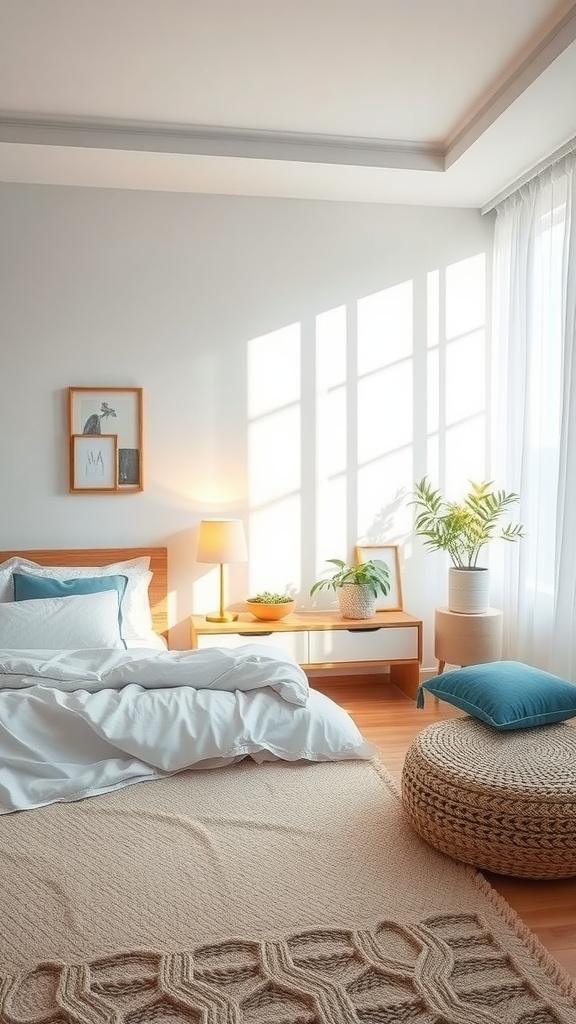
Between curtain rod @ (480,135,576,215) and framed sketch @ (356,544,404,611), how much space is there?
2.02m

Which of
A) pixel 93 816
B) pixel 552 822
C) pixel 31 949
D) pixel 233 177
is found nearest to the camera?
pixel 31 949

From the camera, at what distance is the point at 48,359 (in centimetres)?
457

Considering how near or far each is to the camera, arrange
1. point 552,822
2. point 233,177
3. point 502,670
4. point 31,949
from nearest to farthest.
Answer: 1. point 31,949
2. point 552,822
3. point 502,670
4. point 233,177

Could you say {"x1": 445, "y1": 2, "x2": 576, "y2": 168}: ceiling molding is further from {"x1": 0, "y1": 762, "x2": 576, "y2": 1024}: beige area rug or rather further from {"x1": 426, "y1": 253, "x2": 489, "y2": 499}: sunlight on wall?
{"x1": 0, "y1": 762, "x2": 576, "y2": 1024}: beige area rug

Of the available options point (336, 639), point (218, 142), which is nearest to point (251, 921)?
point (336, 639)

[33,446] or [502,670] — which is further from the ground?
[33,446]

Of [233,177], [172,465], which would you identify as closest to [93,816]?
[172,465]

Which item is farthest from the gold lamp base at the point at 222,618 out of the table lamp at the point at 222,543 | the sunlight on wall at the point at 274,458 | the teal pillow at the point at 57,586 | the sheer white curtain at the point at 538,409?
the sheer white curtain at the point at 538,409

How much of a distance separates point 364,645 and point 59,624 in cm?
162

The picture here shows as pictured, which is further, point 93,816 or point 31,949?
point 93,816

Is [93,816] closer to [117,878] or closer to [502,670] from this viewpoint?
[117,878]

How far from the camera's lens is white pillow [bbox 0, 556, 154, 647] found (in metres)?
4.21

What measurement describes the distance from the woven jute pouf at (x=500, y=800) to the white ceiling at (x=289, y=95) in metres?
2.48

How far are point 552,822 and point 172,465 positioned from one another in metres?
2.95
